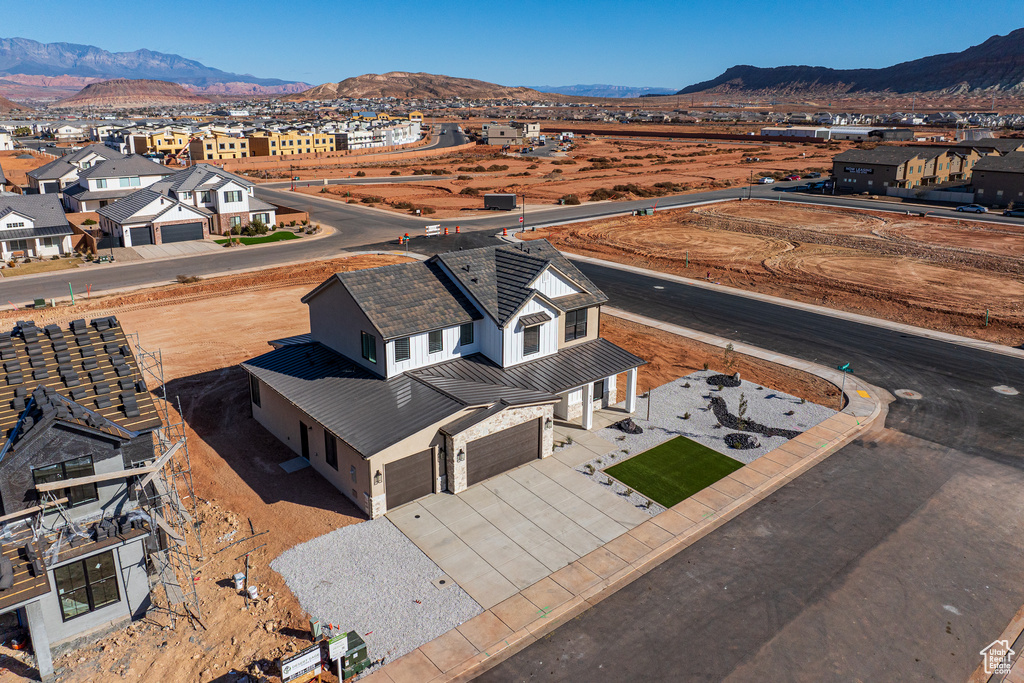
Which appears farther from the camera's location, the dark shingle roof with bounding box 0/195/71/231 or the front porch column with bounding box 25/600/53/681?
the dark shingle roof with bounding box 0/195/71/231

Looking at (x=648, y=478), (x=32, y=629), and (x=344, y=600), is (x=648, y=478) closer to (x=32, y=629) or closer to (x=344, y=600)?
(x=344, y=600)

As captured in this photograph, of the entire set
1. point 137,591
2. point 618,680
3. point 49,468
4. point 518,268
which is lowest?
point 618,680

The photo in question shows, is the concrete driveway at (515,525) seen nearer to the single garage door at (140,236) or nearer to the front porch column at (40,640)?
the front porch column at (40,640)

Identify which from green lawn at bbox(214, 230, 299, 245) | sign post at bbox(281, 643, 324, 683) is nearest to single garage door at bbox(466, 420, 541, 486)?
sign post at bbox(281, 643, 324, 683)

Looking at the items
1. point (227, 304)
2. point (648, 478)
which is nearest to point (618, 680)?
point (648, 478)

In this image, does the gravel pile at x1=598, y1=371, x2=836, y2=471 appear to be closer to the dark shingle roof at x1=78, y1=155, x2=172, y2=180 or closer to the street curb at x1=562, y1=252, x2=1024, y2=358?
the street curb at x1=562, y1=252, x2=1024, y2=358

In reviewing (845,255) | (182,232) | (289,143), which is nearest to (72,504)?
(182,232)

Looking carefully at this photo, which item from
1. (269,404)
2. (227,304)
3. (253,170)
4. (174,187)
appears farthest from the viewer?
(253,170)
